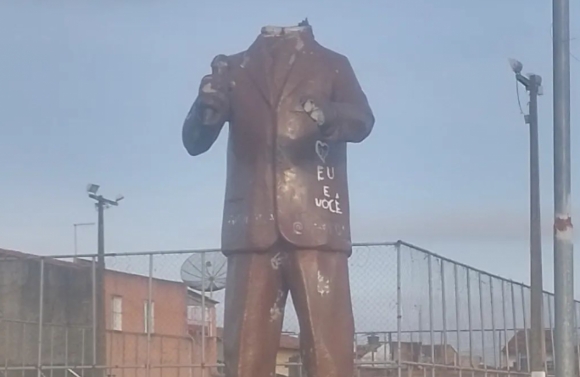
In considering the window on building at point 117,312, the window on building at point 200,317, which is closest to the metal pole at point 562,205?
the window on building at point 200,317

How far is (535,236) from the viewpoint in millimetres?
18922

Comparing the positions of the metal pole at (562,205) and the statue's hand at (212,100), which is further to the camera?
the metal pole at (562,205)

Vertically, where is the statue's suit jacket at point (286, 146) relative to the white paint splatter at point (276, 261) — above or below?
above

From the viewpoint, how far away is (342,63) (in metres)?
6.72

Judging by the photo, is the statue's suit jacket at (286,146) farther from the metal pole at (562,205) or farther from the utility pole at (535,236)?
the utility pole at (535,236)

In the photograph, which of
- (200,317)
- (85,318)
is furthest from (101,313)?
(85,318)

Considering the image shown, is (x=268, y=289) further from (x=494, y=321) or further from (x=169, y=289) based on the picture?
(x=169, y=289)

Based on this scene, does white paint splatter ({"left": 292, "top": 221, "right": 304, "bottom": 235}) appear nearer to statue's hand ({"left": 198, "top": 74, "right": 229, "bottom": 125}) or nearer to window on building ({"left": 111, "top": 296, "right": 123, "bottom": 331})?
statue's hand ({"left": 198, "top": 74, "right": 229, "bottom": 125})

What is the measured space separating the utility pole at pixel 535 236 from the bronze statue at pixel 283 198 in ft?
39.2

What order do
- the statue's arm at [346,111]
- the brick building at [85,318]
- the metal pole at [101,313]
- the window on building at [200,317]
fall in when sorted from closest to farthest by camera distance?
the statue's arm at [346,111]
the window on building at [200,317]
the metal pole at [101,313]
the brick building at [85,318]

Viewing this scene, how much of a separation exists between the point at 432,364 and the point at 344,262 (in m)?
8.90

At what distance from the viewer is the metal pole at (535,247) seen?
58.3 ft

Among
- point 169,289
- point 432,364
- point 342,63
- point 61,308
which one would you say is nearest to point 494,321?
point 432,364

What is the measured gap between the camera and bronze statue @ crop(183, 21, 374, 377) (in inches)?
247
